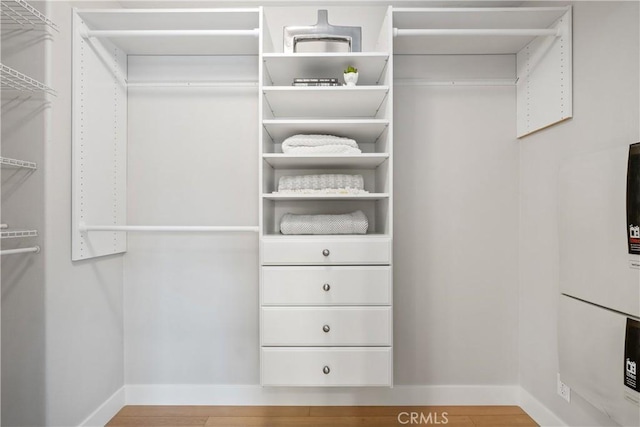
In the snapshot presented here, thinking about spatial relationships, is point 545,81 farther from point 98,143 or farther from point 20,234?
point 20,234

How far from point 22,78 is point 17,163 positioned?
1.01 ft

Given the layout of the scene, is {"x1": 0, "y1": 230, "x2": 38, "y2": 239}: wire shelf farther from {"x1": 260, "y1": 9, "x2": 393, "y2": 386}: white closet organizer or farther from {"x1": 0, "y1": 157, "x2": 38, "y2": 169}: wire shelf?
{"x1": 260, "y1": 9, "x2": 393, "y2": 386}: white closet organizer

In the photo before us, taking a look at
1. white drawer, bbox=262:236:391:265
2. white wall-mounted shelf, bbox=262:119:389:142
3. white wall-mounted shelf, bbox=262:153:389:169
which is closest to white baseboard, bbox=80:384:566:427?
white drawer, bbox=262:236:391:265

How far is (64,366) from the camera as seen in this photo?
159 centimetres

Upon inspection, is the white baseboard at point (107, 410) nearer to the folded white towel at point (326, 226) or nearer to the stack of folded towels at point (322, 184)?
the folded white towel at point (326, 226)

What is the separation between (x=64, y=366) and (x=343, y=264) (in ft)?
4.29

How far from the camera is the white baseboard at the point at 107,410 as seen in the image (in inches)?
69.6

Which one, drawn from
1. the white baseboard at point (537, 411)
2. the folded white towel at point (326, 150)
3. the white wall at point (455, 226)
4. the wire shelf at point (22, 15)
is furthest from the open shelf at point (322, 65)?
the white baseboard at point (537, 411)

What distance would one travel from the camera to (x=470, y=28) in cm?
186

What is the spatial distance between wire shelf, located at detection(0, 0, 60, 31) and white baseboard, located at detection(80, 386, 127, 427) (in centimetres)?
176

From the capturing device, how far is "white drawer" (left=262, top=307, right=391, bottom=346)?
1648 millimetres

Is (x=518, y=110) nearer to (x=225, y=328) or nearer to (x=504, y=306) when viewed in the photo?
(x=504, y=306)

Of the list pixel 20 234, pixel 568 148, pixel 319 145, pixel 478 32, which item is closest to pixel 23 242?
pixel 20 234

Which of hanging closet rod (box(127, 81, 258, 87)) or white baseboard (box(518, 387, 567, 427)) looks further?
hanging closet rod (box(127, 81, 258, 87))
